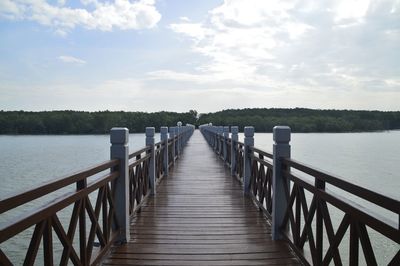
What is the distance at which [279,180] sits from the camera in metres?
4.52

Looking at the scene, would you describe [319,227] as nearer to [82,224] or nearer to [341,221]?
[341,221]

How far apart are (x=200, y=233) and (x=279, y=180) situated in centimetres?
123

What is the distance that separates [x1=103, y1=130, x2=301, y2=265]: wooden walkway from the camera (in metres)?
3.94

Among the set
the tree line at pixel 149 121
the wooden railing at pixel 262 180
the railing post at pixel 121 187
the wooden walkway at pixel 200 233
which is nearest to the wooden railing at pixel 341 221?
the wooden walkway at pixel 200 233

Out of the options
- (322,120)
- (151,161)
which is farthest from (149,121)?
(151,161)

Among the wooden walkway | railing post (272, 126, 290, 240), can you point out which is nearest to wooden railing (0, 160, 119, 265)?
the wooden walkway

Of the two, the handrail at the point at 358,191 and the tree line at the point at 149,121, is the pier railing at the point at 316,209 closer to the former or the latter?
the handrail at the point at 358,191

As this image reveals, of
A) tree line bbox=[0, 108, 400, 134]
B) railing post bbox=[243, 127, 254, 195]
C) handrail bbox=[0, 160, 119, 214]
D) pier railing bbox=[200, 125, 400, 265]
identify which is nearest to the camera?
handrail bbox=[0, 160, 119, 214]

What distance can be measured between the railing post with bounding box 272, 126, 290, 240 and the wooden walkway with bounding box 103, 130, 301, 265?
0.23 meters

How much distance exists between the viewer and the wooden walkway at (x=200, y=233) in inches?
155

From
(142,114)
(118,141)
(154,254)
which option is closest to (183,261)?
(154,254)

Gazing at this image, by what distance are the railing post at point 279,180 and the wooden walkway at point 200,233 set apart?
9.1 inches

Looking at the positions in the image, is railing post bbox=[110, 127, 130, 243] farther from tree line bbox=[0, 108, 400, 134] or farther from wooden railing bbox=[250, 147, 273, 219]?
tree line bbox=[0, 108, 400, 134]

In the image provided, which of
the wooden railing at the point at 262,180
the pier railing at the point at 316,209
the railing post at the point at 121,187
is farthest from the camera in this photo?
the wooden railing at the point at 262,180
